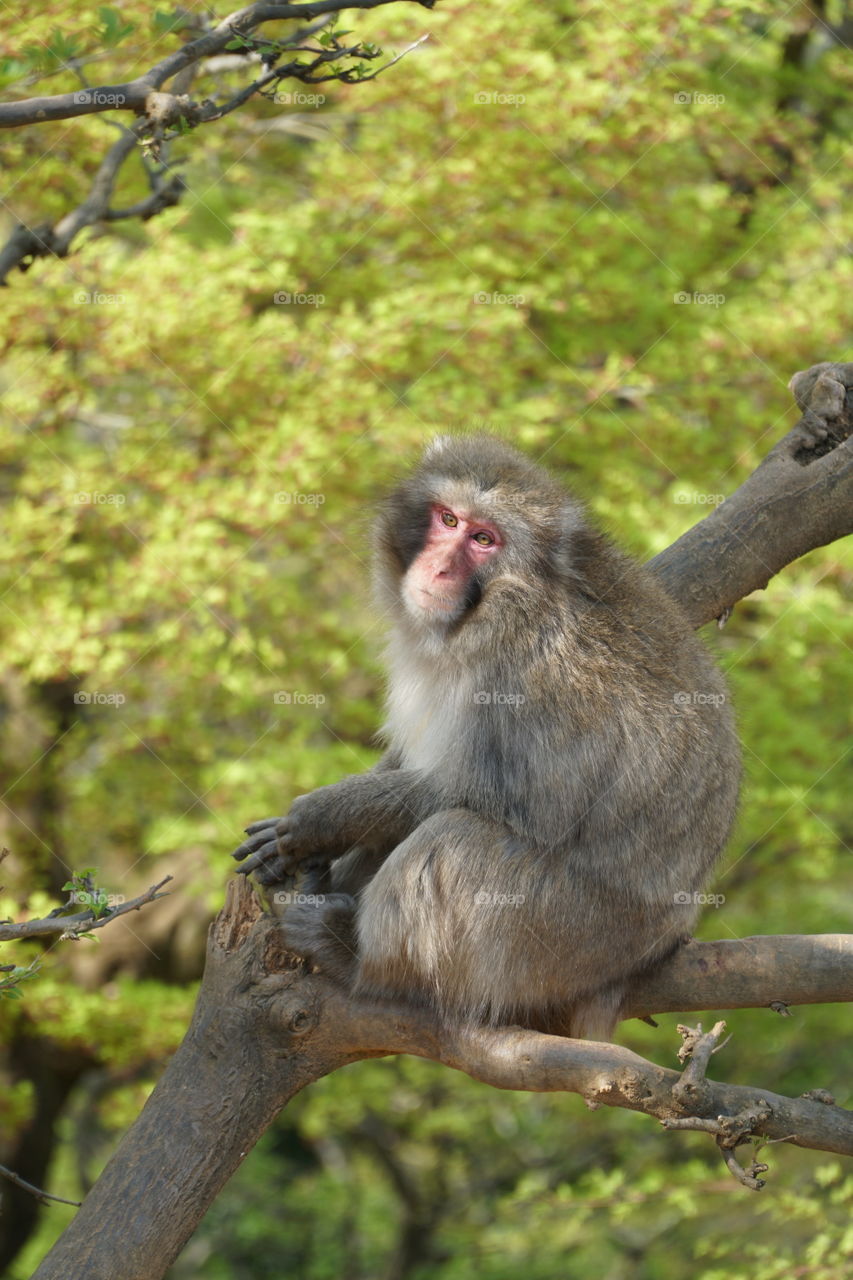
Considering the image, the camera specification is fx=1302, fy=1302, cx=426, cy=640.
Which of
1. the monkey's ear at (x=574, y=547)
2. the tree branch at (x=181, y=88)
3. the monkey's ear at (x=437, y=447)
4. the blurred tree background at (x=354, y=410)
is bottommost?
the blurred tree background at (x=354, y=410)

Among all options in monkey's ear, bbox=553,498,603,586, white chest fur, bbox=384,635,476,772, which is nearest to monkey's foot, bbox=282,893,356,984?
white chest fur, bbox=384,635,476,772

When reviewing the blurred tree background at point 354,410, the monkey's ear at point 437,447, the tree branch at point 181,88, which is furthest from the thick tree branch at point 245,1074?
the blurred tree background at point 354,410

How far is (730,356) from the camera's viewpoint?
8.32 m

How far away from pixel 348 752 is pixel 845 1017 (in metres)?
4.91

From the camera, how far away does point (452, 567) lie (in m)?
4.14

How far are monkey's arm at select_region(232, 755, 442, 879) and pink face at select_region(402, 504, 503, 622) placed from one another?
1.73 feet

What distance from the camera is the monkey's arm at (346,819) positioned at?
13.2ft

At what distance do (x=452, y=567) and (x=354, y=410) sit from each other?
11.7ft

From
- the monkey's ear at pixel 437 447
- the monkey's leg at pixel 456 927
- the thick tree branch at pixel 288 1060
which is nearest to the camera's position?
the thick tree branch at pixel 288 1060

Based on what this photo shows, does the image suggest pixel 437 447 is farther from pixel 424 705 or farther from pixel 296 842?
pixel 296 842

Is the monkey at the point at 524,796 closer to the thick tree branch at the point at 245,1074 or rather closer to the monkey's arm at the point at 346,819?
the monkey's arm at the point at 346,819

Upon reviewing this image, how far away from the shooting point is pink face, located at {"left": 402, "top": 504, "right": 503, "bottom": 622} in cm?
412

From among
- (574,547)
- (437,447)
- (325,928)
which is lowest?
(325,928)

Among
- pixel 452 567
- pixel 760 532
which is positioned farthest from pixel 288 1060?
pixel 760 532
